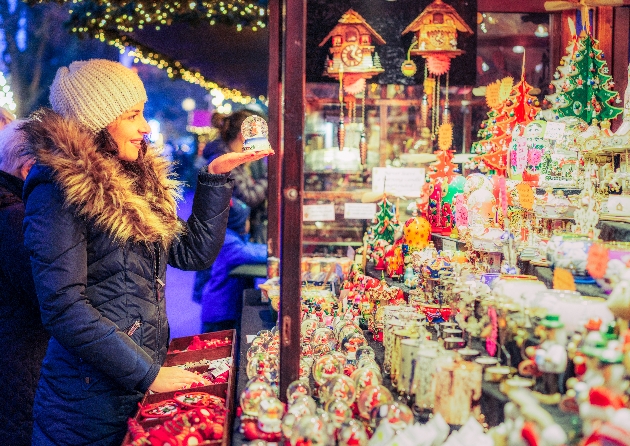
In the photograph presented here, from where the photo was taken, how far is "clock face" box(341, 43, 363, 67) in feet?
12.5

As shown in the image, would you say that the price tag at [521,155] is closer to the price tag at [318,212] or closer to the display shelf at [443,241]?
the display shelf at [443,241]

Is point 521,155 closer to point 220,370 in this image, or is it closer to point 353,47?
point 220,370

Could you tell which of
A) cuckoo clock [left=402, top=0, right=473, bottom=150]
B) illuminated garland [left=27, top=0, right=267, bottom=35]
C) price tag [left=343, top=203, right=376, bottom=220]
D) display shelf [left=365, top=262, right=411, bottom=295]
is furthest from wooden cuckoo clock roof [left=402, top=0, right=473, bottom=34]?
illuminated garland [left=27, top=0, right=267, bottom=35]

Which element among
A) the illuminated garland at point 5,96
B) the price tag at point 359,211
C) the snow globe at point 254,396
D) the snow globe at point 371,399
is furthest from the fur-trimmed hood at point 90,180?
the illuminated garland at point 5,96

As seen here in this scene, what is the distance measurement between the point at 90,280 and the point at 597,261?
1375 millimetres

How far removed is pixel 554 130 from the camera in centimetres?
230

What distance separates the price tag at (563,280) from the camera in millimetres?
1416

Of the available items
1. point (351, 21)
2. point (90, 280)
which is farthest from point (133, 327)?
point (351, 21)

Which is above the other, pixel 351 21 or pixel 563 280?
pixel 351 21

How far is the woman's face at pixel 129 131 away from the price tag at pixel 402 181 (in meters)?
1.89

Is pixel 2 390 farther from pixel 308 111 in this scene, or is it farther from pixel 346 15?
pixel 308 111

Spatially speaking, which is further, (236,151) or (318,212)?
(318,212)

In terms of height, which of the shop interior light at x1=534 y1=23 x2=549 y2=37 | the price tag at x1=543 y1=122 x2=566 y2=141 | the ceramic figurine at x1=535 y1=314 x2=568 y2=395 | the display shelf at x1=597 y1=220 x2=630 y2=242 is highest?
the shop interior light at x1=534 y1=23 x2=549 y2=37

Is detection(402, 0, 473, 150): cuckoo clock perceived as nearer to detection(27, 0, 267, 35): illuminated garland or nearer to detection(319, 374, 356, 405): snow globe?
detection(27, 0, 267, 35): illuminated garland
